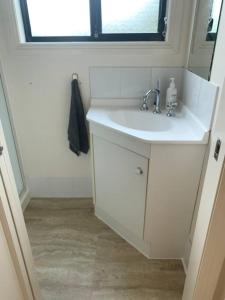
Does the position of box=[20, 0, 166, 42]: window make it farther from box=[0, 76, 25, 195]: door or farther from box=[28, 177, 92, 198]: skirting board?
box=[28, 177, 92, 198]: skirting board

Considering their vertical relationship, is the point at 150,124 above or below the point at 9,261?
above

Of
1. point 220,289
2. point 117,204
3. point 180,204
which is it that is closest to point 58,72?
point 117,204

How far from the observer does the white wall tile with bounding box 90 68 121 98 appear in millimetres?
1681

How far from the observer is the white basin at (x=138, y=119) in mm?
1617

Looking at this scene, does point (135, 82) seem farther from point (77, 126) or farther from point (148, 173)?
point (148, 173)

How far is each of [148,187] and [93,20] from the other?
1.22m

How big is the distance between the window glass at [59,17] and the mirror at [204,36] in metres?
0.75

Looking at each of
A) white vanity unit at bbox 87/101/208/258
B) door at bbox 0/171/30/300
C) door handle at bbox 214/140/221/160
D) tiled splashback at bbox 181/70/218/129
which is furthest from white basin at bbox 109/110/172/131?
door at bbox 0/171/30/300

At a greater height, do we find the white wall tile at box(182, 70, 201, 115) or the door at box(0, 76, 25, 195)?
the white wall tile at box(182, 70, 201, 115)

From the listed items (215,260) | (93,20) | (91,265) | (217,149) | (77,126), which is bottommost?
(91,265)

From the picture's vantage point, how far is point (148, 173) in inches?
51.3

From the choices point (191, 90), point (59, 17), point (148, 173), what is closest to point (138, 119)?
point (191, 90)

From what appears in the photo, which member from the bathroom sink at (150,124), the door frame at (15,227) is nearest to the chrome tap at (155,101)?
the bathroom sink at (150,124)

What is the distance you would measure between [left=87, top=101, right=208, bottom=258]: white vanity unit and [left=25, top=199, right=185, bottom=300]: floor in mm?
107
